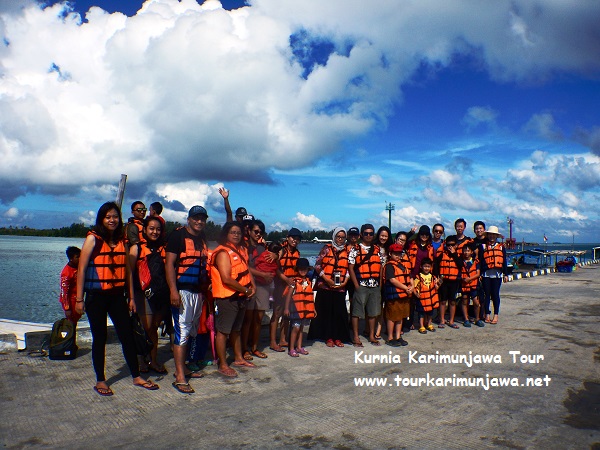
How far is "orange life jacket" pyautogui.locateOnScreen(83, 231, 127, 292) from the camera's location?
4.27 m

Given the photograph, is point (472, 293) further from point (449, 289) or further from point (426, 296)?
point (426, 296)

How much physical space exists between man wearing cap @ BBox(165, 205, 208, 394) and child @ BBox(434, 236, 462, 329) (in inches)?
190

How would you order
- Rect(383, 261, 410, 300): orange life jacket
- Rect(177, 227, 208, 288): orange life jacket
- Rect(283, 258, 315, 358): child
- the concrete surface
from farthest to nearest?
Rect(383, 261, 410, 300): orange life jacket → Rect(283, 258, 315, 358): child → Rect(177, 227, 208, 288): orange life jacket → the concrete surface

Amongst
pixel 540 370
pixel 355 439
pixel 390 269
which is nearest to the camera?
pixel 355 439

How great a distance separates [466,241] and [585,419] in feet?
15.5

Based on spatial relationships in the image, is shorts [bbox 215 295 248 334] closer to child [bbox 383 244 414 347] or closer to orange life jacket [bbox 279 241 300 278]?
orange life jacket [bbox 279 241 300 278]

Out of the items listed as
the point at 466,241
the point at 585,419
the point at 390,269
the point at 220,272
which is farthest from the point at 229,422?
the point at 466,241

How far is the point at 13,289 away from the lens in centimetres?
2442

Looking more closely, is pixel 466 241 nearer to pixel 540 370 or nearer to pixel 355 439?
pixel 540 370

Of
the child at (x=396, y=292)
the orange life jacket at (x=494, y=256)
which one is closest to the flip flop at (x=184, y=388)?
the child at (x=396, y=292)

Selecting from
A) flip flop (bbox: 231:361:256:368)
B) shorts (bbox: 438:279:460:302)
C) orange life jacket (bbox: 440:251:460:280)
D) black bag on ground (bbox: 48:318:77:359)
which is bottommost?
flip flop (bbox: 231:361:256:368)

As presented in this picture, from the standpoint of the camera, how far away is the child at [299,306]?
237 inches

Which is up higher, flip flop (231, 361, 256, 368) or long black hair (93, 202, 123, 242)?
long black hair (93, 202, 123, 242)

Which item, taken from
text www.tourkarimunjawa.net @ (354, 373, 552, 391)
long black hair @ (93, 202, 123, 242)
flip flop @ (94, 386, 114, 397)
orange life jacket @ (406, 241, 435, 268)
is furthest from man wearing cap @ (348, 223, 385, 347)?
flip flop @ (94, 386, 114, 397)
